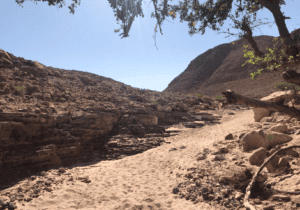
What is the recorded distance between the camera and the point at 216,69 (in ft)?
181

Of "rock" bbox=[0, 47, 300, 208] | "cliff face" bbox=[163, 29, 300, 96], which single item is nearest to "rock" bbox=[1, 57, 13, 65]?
"rock" bbox=[0, 47, 300, 208]

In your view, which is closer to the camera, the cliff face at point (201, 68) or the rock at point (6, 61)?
the rock at point (6, 61)

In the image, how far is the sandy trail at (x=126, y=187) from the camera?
445cm

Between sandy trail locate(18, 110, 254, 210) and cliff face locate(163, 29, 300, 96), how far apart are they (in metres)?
35.3

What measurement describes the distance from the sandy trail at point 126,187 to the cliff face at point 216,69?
116ft

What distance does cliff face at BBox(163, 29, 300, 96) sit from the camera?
4331 centimetres

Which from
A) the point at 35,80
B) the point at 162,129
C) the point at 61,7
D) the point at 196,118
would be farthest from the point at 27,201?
the point at 196,118

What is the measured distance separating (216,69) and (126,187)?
5601 centimetres

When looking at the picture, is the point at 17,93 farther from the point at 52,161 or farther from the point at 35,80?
the point at 52,161

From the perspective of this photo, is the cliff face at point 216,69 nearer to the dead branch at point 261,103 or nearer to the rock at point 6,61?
the dead branch at point 261,103

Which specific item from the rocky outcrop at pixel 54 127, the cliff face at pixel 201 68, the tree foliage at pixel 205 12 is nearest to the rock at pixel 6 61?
the rocky outcrop at pixel 54 127

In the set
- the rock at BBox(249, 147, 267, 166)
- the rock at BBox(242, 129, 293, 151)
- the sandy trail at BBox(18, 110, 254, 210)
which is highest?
the rock at BBox(242, 129, 293, 151)

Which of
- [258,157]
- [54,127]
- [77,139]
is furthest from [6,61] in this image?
[258,157]

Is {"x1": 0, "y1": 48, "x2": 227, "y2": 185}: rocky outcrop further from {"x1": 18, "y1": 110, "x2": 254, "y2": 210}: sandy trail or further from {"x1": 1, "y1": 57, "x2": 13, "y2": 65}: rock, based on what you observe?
{"x1": 18, "y1": 110, "x2": 254, "y2": 210}: sandy trail
